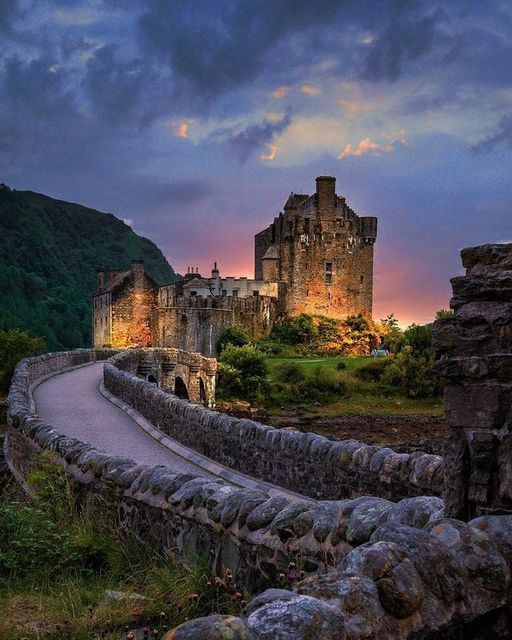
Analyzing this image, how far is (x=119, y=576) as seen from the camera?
577cm

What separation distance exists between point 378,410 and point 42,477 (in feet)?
134

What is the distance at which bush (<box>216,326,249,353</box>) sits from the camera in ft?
199

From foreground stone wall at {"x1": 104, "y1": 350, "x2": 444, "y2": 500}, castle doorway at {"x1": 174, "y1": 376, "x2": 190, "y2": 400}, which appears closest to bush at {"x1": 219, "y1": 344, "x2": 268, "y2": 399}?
castle doorway at {"x1": 174, "y1": 376, "x2": 190, "y2": 400}

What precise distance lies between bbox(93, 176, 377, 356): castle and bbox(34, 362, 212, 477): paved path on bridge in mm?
35484

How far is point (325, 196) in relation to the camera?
72.9m

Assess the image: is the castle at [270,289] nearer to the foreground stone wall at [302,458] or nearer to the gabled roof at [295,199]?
the gabled roof at [295,199]

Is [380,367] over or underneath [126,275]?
underneath

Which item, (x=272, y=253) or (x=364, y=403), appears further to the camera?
(x=272, y=253)

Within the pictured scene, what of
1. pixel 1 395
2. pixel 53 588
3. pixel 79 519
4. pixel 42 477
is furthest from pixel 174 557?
pixel 1 395

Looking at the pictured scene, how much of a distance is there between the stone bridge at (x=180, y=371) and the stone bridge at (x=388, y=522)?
2724cm

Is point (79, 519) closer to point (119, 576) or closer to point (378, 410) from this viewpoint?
point (119, 576)

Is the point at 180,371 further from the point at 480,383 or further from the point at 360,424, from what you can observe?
the point at 480,383

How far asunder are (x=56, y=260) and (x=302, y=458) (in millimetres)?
Result: 124280

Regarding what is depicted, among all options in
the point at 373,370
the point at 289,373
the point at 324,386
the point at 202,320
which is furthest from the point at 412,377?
the point at 202,320
